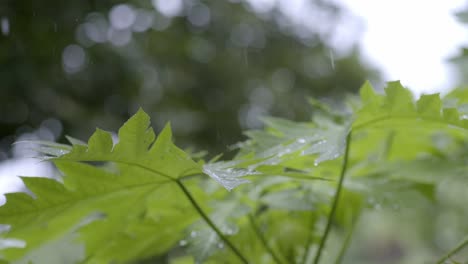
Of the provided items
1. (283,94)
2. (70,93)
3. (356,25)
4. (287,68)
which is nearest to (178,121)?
(70,93)

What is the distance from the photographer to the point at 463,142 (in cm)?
78

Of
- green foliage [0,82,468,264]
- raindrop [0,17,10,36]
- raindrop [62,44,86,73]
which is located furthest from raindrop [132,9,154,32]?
green foliage [0,82,468,264]

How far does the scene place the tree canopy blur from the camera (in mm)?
3170

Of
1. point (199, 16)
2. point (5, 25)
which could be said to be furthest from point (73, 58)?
point (199, 16)

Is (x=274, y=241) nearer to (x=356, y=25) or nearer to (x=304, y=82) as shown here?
(x=304, y=82)

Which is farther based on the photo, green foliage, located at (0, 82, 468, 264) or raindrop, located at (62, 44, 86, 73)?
raindrop, located at (62, 44, 86, 73)

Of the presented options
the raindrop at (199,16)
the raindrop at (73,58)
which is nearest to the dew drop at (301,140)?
the raindrop at (73,58)

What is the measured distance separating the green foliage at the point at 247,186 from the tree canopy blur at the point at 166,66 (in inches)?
65.1

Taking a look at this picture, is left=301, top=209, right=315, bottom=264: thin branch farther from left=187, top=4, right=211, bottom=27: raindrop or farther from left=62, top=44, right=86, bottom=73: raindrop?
left=187, top=4, right=211, bottom=27: raindrop

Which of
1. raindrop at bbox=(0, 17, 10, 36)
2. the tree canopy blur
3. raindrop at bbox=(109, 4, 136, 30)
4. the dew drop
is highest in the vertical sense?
raindrop at bbox=(0, 17, 10, 36)

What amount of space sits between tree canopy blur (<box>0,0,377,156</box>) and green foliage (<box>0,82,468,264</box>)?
1.65 m

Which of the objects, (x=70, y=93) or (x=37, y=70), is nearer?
(x=37, y=70)

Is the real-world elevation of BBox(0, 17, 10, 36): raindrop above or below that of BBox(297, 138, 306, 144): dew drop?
above

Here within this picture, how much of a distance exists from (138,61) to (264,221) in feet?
10.9
